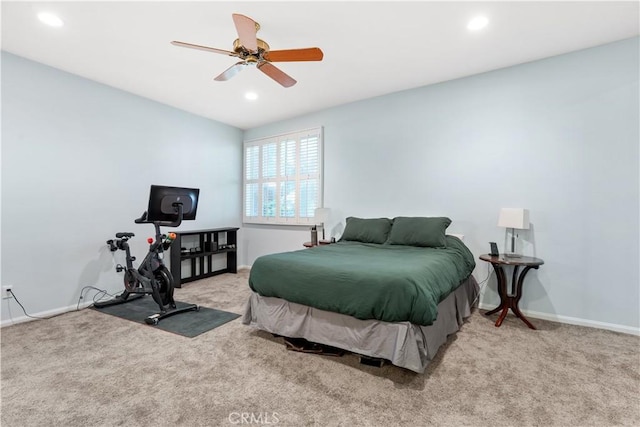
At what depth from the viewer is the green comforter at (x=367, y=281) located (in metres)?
1.92

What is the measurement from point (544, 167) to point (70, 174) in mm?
5369

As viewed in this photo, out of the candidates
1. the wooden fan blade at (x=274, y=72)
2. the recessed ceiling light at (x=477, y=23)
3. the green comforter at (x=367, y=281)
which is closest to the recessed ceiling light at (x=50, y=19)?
the wooden fan blade at (x=274, y=72)

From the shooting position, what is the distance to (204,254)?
4.79 metres

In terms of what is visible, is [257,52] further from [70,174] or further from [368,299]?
[70,174]

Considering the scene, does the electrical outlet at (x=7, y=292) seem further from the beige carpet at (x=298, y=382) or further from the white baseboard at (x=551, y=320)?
the beige carpet at (x=298, y=382)

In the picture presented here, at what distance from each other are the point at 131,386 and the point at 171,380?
24 centimetres

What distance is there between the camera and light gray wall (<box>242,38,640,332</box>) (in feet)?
9.18

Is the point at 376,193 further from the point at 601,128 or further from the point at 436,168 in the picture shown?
the point at 601,128

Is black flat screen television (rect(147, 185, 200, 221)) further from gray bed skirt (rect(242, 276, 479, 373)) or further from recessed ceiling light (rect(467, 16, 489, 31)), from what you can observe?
recessed ceiling light (rect(467, 16, 489, 31))

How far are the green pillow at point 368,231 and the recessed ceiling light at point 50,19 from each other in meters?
3.56

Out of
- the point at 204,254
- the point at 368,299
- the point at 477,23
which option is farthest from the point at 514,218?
the point at 204,254

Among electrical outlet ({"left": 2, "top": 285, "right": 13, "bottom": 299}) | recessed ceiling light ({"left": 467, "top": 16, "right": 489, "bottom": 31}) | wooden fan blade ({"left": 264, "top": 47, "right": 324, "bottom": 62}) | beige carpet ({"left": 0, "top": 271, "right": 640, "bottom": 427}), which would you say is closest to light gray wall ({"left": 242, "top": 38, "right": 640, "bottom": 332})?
beige carpet ({"left": 0, "top": 271, "right": 640, "bottom": 427})

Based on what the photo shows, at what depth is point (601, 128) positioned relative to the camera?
9.45ft

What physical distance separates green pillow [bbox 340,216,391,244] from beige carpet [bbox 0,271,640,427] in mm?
1419
